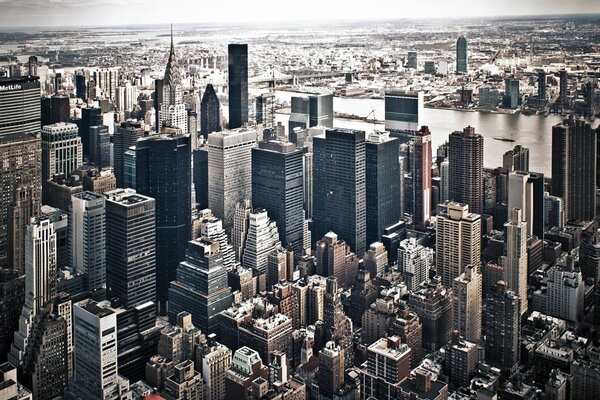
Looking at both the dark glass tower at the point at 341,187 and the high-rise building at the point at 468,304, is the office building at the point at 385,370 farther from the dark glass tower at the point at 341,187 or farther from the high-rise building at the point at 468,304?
the dark glass tower at the point at 341,187

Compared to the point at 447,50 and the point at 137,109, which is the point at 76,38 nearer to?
the point at 137,109

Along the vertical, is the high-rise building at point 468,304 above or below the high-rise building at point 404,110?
below

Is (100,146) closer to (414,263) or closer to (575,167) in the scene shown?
(414,263)

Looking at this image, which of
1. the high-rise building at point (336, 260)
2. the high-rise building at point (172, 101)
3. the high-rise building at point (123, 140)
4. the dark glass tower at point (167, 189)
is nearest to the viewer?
the dark glass tower at point (167, 189)

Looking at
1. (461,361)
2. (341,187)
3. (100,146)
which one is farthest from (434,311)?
(100,146)

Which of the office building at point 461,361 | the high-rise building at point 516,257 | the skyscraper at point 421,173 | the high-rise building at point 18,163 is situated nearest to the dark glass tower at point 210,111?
the high-rise building at point 18,163

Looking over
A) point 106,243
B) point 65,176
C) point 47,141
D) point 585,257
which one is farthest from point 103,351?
point 585,257
